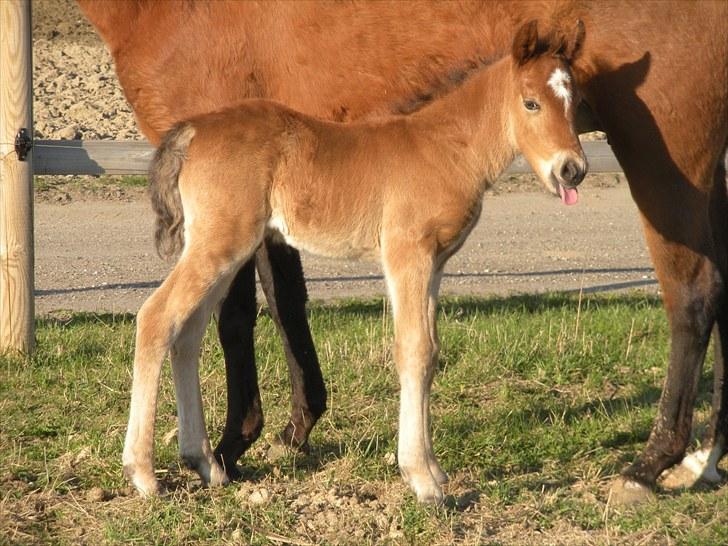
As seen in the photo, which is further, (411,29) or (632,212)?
(632,212)

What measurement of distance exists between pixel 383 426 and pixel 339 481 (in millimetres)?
748

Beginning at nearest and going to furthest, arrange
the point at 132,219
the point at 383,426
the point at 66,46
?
the point at 383,426 → the point at 132,219 → the point at 66,46

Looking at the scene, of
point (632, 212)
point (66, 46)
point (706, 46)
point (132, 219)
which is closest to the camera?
point (706, 46)

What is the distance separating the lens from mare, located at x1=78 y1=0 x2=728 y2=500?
4805 mm

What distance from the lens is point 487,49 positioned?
5.11 metres

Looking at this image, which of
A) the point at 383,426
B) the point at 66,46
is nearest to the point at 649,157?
the point at 383,426

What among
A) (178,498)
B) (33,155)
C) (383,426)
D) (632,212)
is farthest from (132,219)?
(178,498)

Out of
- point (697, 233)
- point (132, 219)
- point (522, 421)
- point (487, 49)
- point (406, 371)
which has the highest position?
point (487, 49)

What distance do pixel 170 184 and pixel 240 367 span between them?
3.34 ft

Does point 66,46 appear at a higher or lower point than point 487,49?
lower

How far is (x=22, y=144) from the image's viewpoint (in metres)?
6.72

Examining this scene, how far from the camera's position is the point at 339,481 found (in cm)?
480

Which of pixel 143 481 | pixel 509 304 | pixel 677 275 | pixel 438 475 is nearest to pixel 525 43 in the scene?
pixel 677 275

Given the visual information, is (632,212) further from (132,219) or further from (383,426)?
(383,426)
